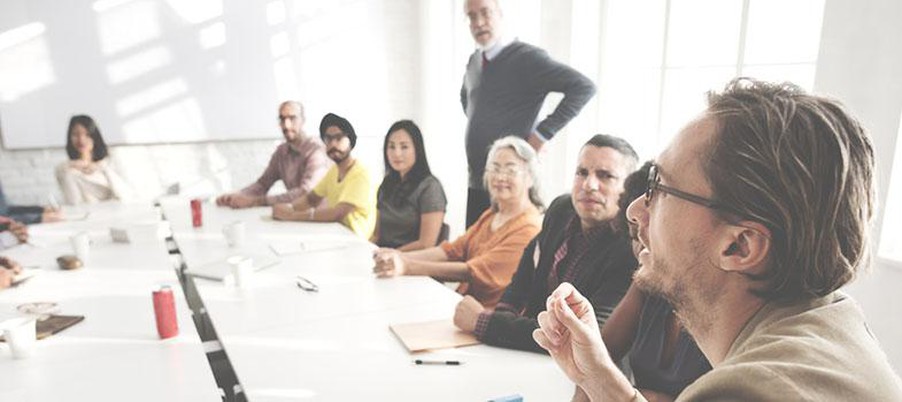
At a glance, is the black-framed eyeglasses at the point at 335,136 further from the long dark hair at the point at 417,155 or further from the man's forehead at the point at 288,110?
the man's forehead at the point at 288,110

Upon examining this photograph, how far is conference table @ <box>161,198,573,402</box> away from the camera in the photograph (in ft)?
4.20

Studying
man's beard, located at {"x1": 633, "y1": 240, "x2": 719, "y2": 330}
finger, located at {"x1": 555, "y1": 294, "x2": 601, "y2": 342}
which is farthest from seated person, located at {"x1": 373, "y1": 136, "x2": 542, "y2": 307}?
man's beard, located at {"x1": 633, "y1": 240, "x2": 719, "y2": 330}

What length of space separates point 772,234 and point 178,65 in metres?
4.90

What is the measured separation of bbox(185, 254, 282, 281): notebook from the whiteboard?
2.96 meters

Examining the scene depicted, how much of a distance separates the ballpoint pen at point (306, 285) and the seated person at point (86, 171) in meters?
2.44

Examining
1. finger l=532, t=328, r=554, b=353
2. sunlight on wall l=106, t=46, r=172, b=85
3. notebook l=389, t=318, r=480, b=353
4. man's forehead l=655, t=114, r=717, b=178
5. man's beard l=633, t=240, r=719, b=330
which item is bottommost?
notebook l=389, t=318, r=480, b=353

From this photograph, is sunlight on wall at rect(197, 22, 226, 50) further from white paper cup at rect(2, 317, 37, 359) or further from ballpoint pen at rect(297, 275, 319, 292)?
white paper cup at rect(2, 317, 37, 359)

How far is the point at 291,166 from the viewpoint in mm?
3922

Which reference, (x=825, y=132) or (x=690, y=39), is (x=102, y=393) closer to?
(x=825, y=132)

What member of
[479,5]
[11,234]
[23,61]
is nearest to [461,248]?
[479,5]

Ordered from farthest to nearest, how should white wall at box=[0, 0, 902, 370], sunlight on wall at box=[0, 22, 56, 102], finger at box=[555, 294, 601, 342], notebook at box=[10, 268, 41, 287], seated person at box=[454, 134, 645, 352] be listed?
sunlight on wall at box=[0, 22, 56, 102], white wall at box=[0, 0, 902, 370], notebook at box=[10, 268, 41, 287], seated person at box=[454, 134, 645, 352], finger at box=[555, 294, 601, 342]

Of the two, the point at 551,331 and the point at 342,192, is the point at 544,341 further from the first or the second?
the point at 342,192

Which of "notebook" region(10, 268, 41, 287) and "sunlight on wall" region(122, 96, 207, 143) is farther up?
"sunlight on wall" region(122, 96, 207, 143)

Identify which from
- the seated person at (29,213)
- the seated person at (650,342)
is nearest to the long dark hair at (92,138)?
the seated person at (29,213)
